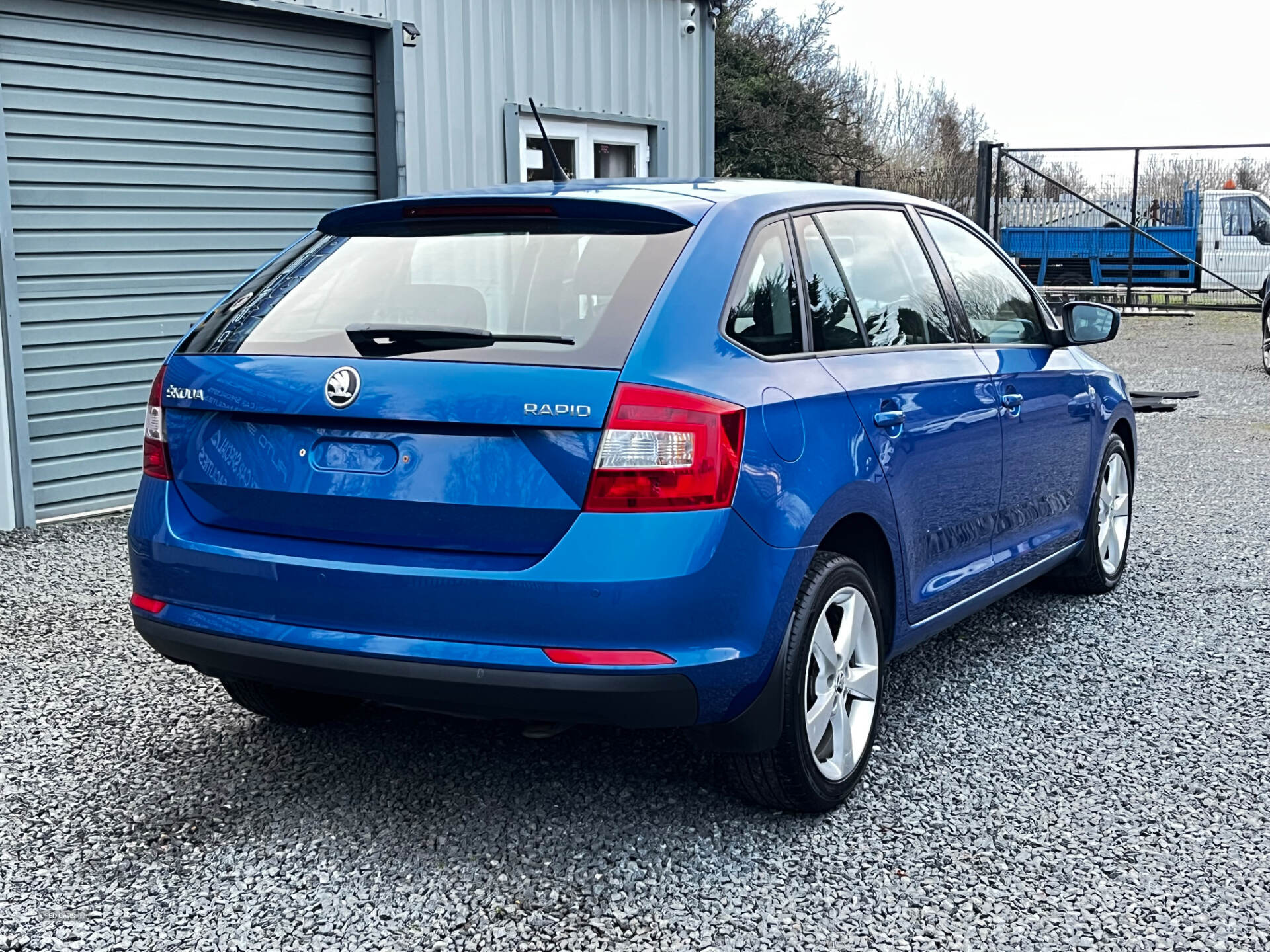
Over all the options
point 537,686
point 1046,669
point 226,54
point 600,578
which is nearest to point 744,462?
point 600,578

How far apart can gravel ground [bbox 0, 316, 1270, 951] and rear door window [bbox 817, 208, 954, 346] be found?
1.21 m

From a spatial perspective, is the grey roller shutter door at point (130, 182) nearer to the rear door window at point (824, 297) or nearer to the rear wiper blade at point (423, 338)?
the rear wiper blade at point (423, 338)

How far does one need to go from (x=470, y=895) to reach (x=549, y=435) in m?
1.07

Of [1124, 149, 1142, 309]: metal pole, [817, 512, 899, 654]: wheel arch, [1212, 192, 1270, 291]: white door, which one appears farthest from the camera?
[1212, 192, 1270, 291]: white door

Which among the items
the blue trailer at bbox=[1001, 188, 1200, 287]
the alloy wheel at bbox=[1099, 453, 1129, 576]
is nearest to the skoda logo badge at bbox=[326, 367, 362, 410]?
the alloy wheel at bbox=[1099, 453, 1129, 576]

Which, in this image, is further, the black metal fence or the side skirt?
the black metal fence

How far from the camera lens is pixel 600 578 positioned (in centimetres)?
300

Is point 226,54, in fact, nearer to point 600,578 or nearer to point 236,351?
point 236,351

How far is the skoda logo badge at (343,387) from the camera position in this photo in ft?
10.5

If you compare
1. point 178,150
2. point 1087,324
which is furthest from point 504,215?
point 178,150

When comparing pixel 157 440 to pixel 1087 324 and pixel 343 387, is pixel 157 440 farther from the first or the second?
pixel 1087 324

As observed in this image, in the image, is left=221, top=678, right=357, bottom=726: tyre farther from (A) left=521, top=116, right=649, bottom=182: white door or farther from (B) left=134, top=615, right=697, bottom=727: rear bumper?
(A) left=521, top=116, right=649, bottom=182: white door

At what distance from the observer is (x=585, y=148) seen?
11.2 m

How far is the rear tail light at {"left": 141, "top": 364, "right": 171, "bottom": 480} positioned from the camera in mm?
3562
